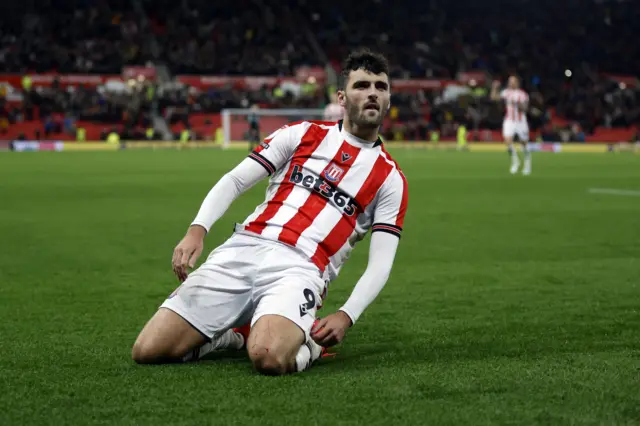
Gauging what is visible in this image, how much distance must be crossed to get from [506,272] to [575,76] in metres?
40.9

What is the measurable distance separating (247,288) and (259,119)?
3468 cm

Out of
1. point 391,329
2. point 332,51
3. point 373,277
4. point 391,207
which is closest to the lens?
point 373,277

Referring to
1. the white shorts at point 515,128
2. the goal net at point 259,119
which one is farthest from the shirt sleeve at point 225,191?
the goal net at point 259,119

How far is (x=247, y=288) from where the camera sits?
448 cm

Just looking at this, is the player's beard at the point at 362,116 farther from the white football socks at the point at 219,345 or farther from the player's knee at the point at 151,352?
the player's knee at the point at 151,352

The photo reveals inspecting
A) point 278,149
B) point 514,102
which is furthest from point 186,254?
point 514,102

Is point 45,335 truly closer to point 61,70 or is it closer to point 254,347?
point 254,347

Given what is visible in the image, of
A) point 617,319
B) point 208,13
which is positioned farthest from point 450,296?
point 208,13

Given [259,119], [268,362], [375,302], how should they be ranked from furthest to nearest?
[259,119], [375,302], [268,362]

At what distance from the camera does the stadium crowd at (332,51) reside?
3884cm

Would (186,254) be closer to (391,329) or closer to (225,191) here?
(225,191)

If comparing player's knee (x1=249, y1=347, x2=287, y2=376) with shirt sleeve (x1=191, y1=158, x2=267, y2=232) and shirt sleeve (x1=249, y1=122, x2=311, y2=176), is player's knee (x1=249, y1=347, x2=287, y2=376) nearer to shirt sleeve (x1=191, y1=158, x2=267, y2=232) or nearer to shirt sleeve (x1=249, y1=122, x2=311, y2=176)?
shirt sleeve (x1=191, y1=158, x2=267, y2=232)

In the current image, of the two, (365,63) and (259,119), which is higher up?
(365,63)

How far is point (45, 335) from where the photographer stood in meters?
4.85
